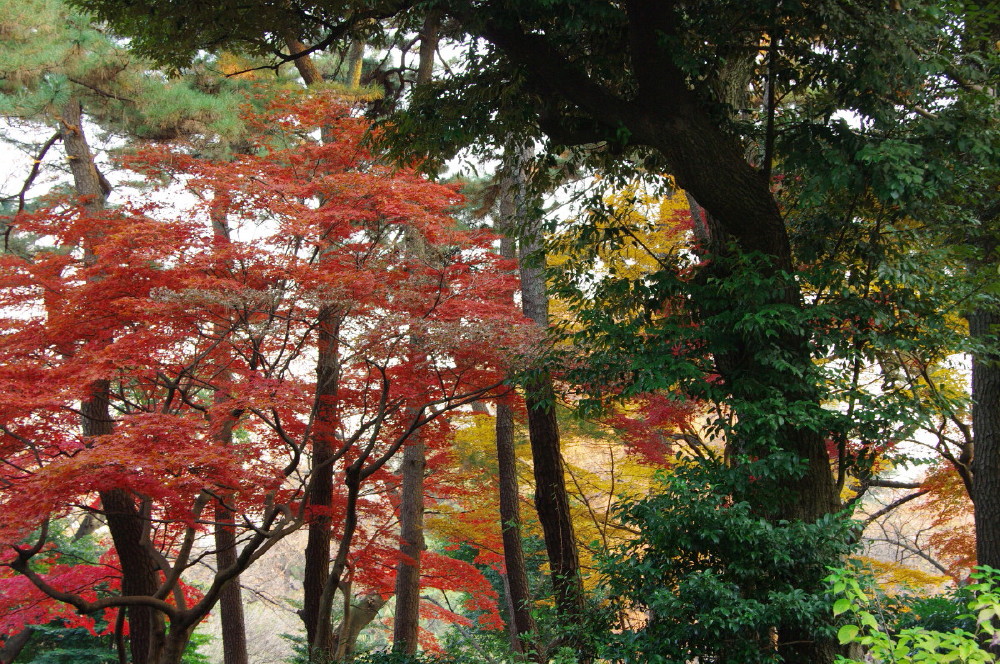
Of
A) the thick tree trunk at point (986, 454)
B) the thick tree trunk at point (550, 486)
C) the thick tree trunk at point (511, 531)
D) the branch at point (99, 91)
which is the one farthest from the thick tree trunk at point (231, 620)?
the thick tree trunk at point (986, 454)

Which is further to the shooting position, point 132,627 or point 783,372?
point 132,627

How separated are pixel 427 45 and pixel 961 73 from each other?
5.83m

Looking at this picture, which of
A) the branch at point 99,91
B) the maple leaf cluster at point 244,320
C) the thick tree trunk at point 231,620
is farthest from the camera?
the thick tree trunk at point 231,620

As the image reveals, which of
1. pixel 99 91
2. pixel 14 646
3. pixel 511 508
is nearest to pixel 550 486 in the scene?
pixel 511 508

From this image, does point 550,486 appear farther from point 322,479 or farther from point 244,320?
point 244,320

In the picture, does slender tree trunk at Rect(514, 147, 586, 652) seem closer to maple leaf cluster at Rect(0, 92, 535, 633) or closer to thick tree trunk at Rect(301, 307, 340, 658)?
maple leaf cluster at Rect(0, 92, 535, 633)

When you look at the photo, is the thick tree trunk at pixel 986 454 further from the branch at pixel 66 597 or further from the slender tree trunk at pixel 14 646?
the slender tree trunk at pixel 14 646

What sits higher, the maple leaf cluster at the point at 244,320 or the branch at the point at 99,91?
the branch at the point at 99,91

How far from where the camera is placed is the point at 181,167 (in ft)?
Result: 22.7

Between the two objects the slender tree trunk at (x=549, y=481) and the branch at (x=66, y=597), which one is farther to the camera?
the slender tree trunk at (x=549, y=481)

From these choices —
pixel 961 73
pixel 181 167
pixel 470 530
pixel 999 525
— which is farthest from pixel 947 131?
pixel 470 530

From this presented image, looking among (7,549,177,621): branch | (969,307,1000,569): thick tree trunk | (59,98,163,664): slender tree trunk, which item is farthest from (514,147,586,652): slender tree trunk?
(59,98,163,664): slender tree trunk

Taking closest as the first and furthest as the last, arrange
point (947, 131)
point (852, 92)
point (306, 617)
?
point (947, 131), point (852, 92), point (306, 617)

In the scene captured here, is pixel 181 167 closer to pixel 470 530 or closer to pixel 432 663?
pixel 432 663
